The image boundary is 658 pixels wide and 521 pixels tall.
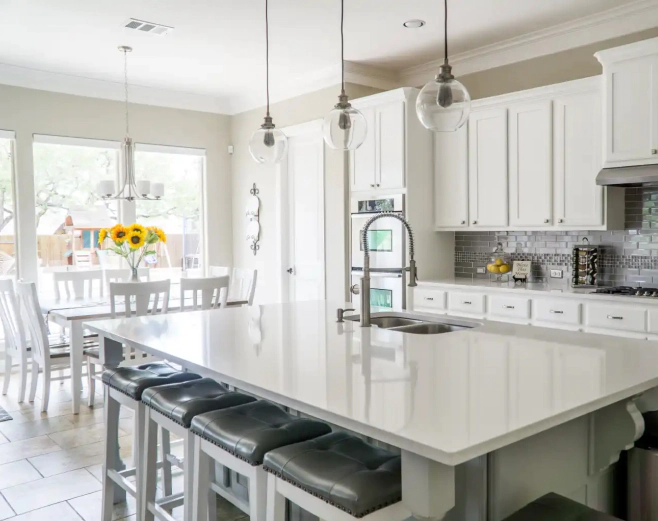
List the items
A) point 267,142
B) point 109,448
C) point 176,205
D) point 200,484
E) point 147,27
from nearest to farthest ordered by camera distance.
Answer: point 200,484 < point 109,448 < point 267,142 < point 147,27 < point 176,205

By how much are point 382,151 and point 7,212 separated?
3486mm

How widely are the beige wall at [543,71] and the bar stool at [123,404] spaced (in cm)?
350

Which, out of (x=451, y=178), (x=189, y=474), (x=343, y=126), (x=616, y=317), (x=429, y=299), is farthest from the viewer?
(x=451, y=178)

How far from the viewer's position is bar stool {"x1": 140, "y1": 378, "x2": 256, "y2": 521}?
2076mm

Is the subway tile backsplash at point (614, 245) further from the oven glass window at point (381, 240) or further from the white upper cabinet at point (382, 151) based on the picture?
the white upper cabinet at point (382, 151)

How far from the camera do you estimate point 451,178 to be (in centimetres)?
495

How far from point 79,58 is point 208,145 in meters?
1.83

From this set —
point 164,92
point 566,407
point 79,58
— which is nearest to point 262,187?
point 164,92

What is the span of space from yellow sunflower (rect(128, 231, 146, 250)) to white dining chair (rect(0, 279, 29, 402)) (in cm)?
89

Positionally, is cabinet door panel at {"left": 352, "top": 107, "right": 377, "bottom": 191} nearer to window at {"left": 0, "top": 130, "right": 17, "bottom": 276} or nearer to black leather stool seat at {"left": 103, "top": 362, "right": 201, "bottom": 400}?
black leather stool seat at {"left": 103, "top": 362, "right": 201, "bottom": 400}

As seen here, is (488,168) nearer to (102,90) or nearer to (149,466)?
(149,466)

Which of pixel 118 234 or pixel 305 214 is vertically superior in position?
pixel 305 214

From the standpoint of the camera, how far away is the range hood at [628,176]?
3.60 metres

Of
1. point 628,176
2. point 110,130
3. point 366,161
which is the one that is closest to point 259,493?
point 628,176
